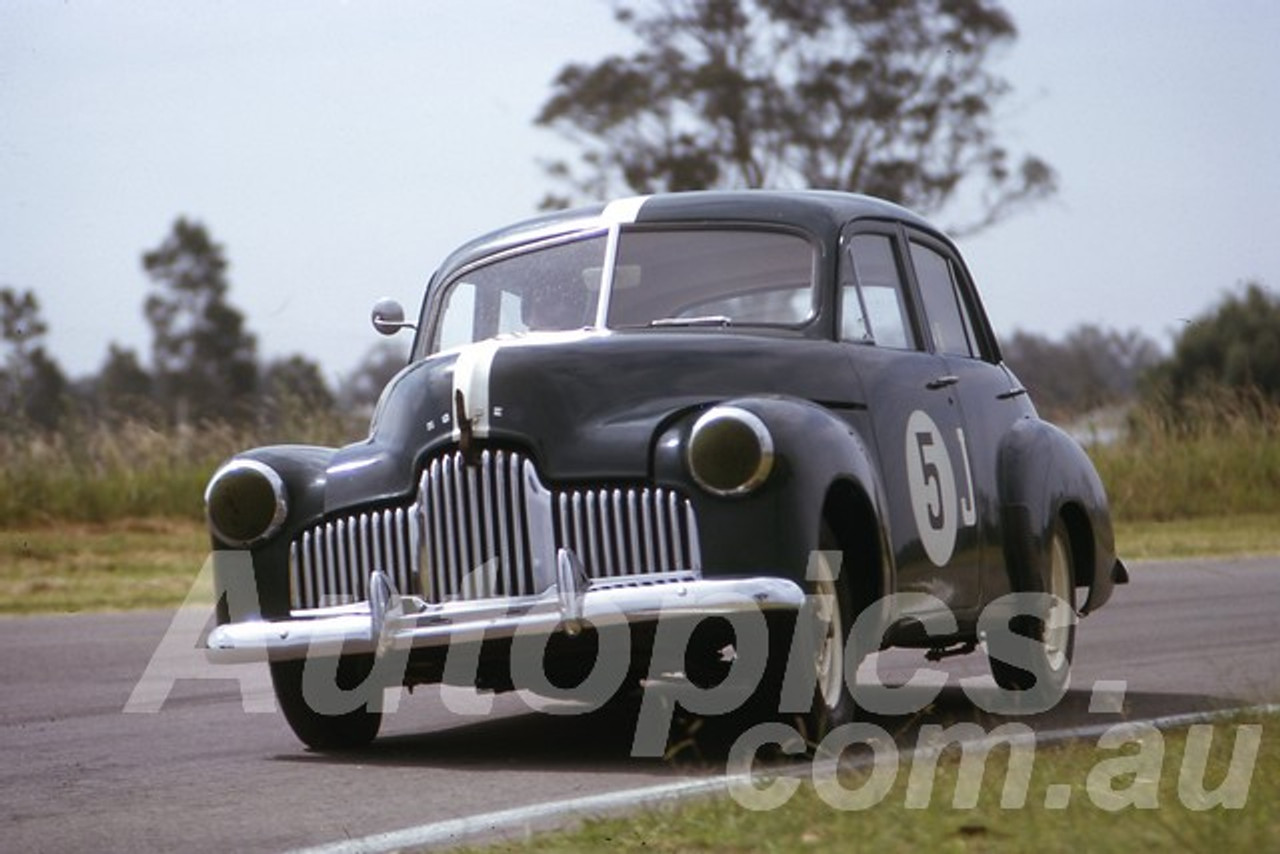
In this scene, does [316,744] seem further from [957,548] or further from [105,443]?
[105,443]

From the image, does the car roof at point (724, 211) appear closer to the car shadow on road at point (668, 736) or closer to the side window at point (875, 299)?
the side window at point (875, 299)

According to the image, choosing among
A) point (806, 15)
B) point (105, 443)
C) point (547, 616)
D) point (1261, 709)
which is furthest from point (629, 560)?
point (806, 15)

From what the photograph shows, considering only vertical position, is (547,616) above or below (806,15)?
below

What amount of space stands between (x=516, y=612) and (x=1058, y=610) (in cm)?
296

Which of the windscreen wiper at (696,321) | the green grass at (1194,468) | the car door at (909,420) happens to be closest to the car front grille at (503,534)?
the windscreen wiper at (696,321)

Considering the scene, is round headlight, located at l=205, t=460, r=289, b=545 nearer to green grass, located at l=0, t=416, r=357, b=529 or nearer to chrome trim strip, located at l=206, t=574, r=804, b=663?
chrome trim strip, located at l=206, t=574, r=804, b=663

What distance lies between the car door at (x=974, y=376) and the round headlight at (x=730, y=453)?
1.83 meters

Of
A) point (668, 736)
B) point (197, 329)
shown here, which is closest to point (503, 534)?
point (668, 736)

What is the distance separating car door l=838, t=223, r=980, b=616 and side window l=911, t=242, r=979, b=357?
0.17 meters

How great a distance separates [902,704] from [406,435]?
237 centimetres

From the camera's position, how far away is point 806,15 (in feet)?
141

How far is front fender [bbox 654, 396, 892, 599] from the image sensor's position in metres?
6.64

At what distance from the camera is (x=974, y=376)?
880 cm

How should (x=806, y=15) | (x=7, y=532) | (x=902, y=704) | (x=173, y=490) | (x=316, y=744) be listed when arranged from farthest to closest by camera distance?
1. (x=806, y=15)
2. (x=173, y=490)
3. (x=7, y=532)
4. (x=902, y=704)
5. (x=316, y=744)
